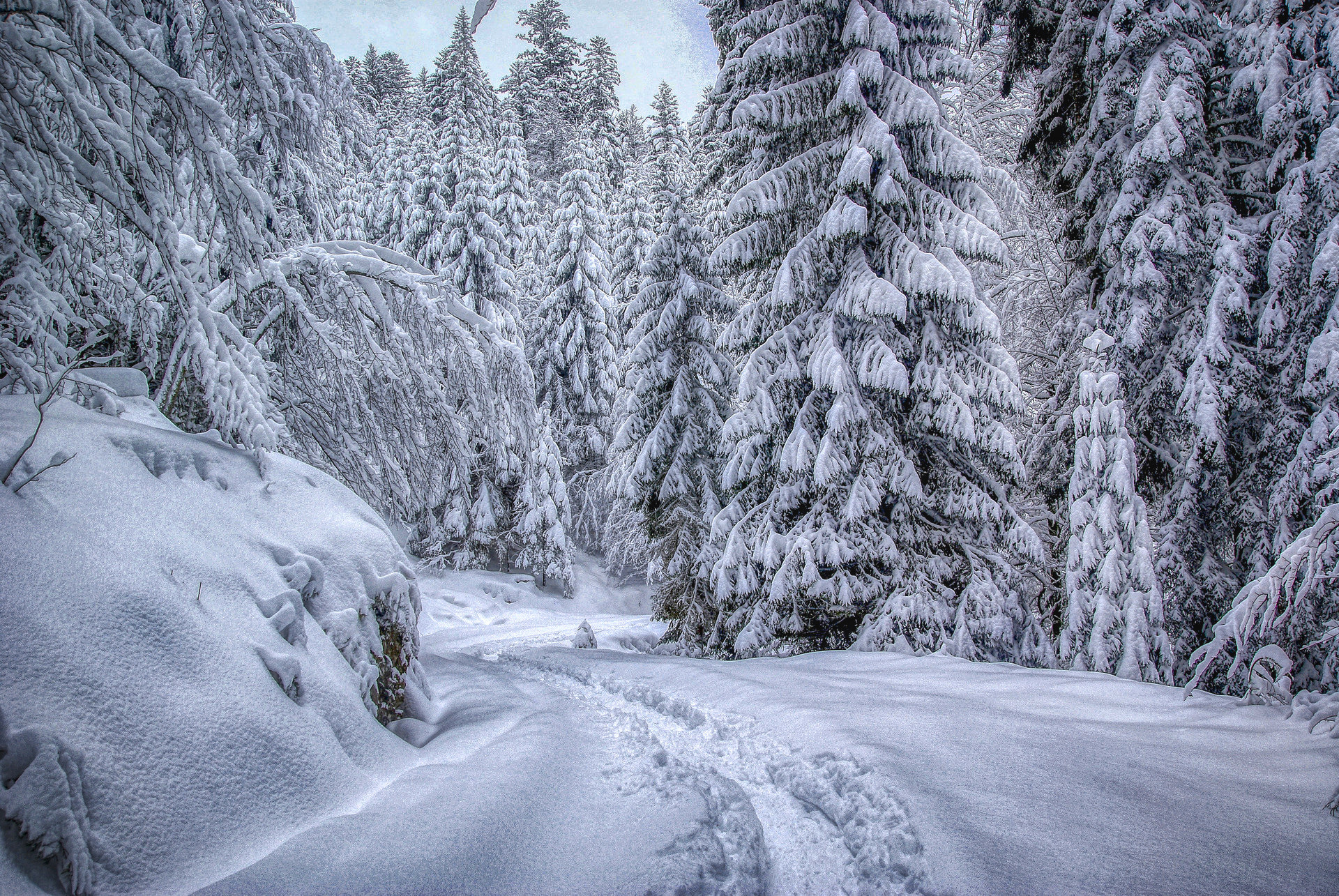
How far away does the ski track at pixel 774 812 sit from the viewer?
276 cm

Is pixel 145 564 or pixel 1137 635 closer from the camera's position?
pixel 145 564

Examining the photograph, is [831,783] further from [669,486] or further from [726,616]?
[669,486]

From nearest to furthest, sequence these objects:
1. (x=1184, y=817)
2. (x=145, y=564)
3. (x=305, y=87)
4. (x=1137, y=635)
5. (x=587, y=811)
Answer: (x=1184, y=817)
(x=145, y=564)
(x=587, y=811)
(x=305, y=87)
(x=1137, y=635)

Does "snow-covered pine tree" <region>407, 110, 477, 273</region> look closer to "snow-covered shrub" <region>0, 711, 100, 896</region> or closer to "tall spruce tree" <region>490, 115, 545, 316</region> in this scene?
"tall spruce tree" <region>490, 115, 545, 316</region>

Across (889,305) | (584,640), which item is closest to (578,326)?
(584,640)

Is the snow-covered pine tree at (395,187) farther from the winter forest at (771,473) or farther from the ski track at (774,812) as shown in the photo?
the ski track at (774,812)

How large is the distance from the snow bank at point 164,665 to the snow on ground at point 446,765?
11mm

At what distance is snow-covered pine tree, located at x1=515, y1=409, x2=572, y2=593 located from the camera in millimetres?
19688

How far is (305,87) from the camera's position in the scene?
14.4ft

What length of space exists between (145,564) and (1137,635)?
25.9 feet

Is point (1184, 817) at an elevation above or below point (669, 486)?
below

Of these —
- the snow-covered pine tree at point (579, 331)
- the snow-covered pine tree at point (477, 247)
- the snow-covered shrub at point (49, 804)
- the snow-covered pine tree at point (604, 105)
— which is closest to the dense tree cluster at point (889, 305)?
the snow-covered shrub at point (49, 804)

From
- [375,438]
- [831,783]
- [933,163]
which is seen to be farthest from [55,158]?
[933,163]

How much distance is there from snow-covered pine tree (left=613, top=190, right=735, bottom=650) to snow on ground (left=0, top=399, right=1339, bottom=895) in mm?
7977
